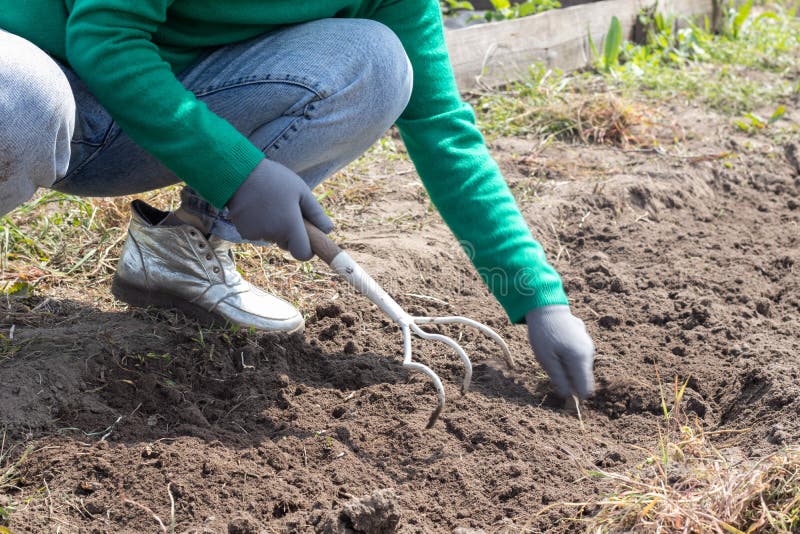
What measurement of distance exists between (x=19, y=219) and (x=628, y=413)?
1.86 m

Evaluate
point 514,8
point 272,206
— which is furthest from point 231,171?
point 514,8

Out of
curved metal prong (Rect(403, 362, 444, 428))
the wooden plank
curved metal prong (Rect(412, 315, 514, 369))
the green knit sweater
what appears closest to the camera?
the green knit sweater

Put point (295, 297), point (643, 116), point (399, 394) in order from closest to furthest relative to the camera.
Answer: point (399, 394) → point (295, 297) → point (643, 116)

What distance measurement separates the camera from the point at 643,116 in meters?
3.72

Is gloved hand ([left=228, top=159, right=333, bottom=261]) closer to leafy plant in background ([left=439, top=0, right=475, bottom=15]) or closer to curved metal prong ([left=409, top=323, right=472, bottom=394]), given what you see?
curved metal prong ([left=409, top=323, right=472, bottom=394])

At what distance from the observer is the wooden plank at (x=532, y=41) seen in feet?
13.0

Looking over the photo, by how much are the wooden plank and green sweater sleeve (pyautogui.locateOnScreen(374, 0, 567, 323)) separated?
1.87m

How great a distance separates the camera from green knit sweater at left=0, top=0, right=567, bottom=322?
1545 millimetres

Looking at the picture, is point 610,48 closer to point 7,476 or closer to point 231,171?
point 231,171

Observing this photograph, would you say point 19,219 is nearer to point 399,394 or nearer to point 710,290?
point 399,394

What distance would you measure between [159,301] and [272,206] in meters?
0.71

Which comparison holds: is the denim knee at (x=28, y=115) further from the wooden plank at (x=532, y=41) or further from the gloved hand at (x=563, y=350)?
the wooden plank at (x=532, y=41)

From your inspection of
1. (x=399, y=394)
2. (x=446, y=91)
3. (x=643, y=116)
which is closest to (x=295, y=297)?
(x=399, y=394)

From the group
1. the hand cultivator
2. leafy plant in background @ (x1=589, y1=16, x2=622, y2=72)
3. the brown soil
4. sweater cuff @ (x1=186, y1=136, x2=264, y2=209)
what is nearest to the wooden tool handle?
the hand cultivator
